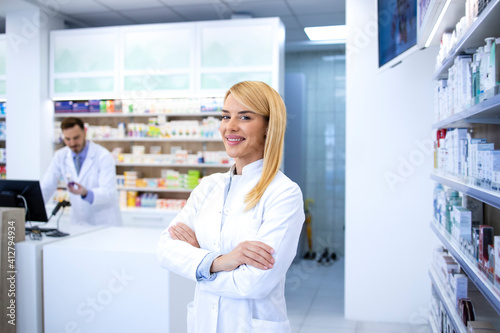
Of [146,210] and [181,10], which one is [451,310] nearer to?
[146,210]

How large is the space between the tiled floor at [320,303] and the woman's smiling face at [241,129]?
2.98 meters

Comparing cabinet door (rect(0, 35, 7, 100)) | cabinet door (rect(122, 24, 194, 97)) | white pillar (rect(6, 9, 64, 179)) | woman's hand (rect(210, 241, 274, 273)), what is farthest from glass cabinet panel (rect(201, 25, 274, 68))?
woman's hand (rect(210, 241, 274, 273))

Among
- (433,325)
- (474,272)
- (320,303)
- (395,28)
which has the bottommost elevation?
(320,303)

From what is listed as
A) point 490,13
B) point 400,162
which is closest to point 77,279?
point 490,13

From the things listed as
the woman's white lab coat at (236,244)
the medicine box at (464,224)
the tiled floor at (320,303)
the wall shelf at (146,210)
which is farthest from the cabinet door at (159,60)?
the woman's white lab coat at (236,244)

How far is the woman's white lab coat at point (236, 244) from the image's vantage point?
1.57 m

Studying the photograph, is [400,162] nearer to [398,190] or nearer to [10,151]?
[398,190]

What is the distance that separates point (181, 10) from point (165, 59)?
2.33 ft

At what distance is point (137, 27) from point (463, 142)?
177 inches

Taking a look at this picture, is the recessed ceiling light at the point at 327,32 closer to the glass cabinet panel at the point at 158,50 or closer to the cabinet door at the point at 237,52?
the cabinet door at the point at 237,52

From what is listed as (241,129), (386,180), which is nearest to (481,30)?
(241,129)

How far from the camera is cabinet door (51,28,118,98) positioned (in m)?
5.82

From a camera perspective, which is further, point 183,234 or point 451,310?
point 451,310

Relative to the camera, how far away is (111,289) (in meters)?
2.86
